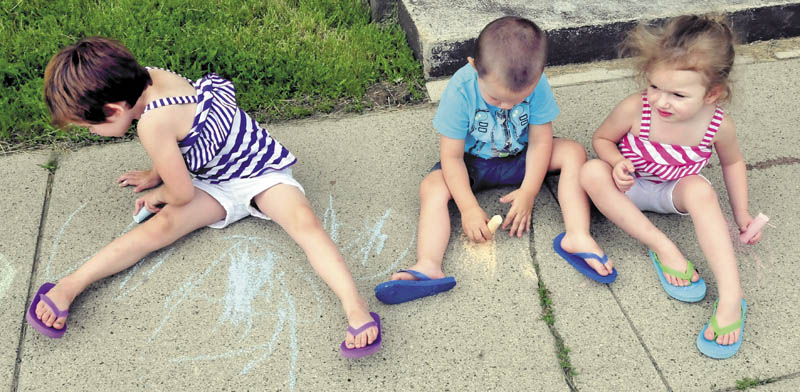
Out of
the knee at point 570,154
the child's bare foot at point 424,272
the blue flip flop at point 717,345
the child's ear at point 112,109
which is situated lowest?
the blue flip flop at point 717,345

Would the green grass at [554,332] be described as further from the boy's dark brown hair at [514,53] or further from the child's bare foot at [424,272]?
the boy's dark brown hair at [514,53]

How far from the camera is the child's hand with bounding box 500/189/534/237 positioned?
2.45 m

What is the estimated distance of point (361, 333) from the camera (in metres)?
2.05

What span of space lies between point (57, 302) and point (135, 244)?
0.30 meters

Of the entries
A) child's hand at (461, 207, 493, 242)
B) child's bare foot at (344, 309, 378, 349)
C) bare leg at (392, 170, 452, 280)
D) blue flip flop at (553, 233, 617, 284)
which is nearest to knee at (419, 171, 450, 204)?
bare leg at (392, 170, 452, 280)

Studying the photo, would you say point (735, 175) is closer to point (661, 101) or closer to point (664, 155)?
point (664, 155)

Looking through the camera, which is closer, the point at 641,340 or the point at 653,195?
the point at 641,340

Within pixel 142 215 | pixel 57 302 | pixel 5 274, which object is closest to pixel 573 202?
pixel 142 215

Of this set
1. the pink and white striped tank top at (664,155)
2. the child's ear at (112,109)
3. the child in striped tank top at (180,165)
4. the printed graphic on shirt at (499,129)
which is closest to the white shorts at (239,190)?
the child in striped tank top at (180,165)

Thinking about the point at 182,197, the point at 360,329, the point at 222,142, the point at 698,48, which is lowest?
the point at 360,329

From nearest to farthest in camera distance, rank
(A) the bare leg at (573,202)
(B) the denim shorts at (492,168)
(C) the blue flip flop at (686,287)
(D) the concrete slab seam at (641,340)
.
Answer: (D) the concrete slab seam at (641,340), (C) the blue flip flop at (686,287), (A) the bare leg at (573,202), (B) the denim shorts at (492,168)

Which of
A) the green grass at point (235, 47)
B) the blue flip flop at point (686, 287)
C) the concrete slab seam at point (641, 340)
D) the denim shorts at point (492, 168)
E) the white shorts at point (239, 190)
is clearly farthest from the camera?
the green grass at point (235, 47)

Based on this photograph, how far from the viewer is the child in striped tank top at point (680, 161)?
211 centimetres

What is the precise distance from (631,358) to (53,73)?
1948 millimetres
